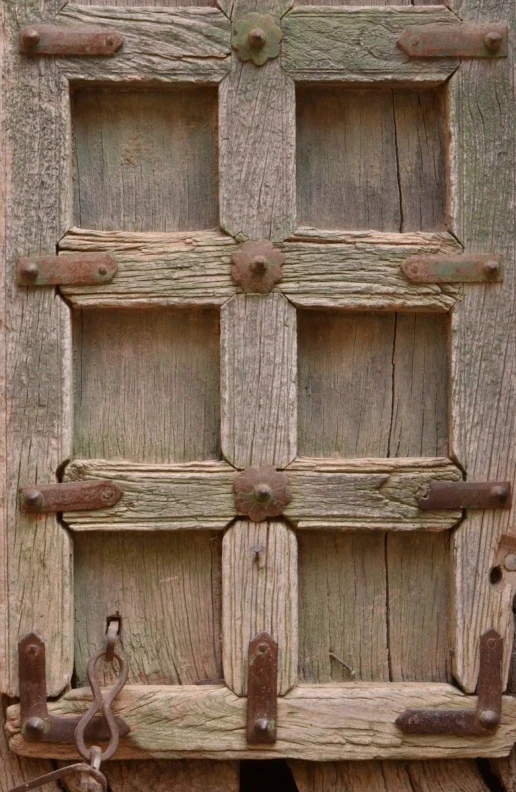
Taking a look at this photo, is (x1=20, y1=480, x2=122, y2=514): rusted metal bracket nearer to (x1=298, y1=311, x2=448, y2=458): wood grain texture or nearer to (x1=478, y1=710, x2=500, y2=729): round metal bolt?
(x1=298, y1=311, x2=448, y2=458): wood grain texture

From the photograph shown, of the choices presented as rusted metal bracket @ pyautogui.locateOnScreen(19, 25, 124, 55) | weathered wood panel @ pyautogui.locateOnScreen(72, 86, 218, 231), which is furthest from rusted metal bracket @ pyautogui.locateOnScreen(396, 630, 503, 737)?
rusted metal bracket @ pyautogui.locateOnScreen(19, 25, 124, 55)

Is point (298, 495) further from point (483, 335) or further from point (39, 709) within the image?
point (39, 709)

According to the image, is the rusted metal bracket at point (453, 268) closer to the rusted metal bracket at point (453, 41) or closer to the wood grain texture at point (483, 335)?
the wood grain texture at point (483, 335)

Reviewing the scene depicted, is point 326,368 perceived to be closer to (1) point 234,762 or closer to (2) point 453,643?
(2) point 453,643

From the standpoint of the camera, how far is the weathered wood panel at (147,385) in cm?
178

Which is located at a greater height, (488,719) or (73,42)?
(73,42)

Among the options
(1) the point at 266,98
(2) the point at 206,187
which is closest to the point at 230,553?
(2) the point at 206,187

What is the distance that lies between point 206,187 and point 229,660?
0.90m

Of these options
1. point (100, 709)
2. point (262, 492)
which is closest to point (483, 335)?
point (262, 492)

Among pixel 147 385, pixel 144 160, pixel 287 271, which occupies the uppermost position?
pixel 144 160

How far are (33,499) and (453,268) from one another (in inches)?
35.4

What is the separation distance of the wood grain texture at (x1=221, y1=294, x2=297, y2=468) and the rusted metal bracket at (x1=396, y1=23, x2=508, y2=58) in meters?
0.54

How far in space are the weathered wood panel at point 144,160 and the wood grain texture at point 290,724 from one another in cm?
90

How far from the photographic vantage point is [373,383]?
181cm
